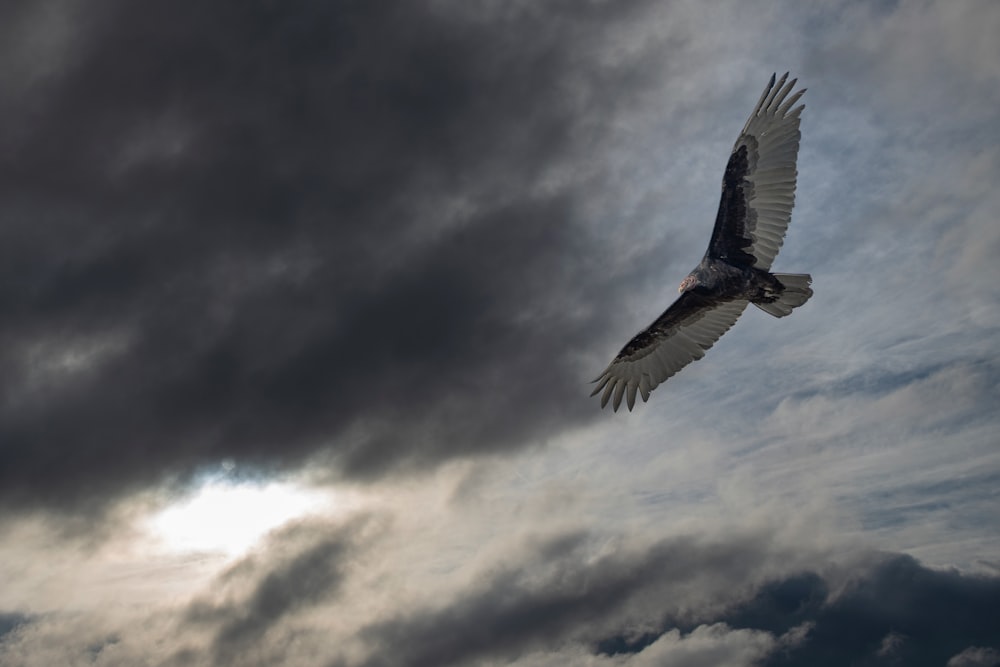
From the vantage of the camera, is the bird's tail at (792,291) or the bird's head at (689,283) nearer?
the bird's tail at (792,291)

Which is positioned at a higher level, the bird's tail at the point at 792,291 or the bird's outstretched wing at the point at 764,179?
the bird's outstretched wing at the point at 764,179

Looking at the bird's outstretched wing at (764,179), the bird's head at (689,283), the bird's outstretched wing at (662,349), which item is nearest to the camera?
the bird's outstretched wing at (764,179)

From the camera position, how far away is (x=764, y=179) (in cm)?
2594

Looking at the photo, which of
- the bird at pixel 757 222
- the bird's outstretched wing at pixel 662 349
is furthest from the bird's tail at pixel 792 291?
the bird's outstretched wing at pixel 662 349

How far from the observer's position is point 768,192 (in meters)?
26.0

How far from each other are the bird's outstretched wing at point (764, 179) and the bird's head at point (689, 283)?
2.04 meters

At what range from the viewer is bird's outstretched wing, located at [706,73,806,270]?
84.0 feet

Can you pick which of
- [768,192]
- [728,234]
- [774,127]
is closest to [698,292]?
[728,234]

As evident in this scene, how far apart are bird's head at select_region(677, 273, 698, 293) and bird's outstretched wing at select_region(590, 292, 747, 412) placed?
1.25 metres

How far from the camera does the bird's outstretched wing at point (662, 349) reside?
29344 millimetres

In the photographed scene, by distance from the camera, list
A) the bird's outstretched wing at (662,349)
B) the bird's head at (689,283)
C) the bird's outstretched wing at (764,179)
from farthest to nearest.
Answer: the bird's outstretched wing at (662,349), the bird's head at (689,283), the bird's outstretched wing at (764,179)

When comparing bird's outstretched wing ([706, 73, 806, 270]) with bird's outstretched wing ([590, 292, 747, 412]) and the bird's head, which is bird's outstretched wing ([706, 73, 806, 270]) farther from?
bird's outstretched wing ([590, 292, 747, 412])

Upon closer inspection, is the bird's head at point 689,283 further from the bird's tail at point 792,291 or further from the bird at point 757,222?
the bird's tail at point 792,291

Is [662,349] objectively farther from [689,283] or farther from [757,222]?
[757,222]
